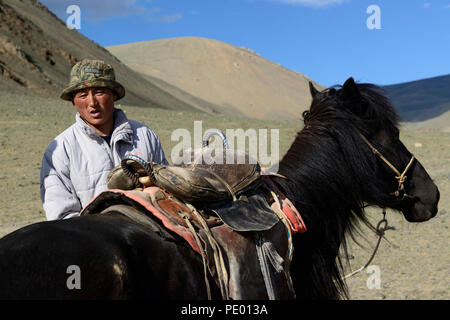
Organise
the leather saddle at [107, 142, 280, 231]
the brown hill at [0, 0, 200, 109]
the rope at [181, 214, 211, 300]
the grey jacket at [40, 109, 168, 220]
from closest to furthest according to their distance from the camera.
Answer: the rope at [181, 214, 211, 300]
the leather saddle at [107, 142, 280, 231]
the grey jacket at [40, 109, 168, 220]
the brown hill at [0, 0, 200, 109]

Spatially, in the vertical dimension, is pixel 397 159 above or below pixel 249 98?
below

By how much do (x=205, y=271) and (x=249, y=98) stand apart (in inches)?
2921

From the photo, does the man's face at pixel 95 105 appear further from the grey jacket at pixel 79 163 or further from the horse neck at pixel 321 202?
the horse neck at pixel 321 202

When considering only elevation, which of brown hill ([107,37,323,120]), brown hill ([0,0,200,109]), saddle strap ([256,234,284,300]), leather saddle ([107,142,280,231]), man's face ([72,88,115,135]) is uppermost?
brown hill ([107,37,323,120])

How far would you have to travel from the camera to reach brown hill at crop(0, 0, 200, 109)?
2883 centimetres

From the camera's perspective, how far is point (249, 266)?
2373 mm

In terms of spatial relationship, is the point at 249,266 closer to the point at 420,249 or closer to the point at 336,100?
the point at 336,100

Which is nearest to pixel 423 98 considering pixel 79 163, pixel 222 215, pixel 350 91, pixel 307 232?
pixel 350 91

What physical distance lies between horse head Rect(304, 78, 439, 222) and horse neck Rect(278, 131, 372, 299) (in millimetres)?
136

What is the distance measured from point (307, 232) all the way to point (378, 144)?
71 centimetres

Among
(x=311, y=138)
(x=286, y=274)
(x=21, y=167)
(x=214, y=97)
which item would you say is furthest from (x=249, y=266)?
(x=214, y=97)

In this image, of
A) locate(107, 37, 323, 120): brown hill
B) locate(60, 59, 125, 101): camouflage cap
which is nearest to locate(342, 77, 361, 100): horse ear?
locate(60, 59, 125, 101): camouflage cap

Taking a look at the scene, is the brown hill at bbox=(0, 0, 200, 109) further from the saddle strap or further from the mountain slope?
the mountain slope

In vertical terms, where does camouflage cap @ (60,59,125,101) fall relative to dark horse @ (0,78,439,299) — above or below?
above
